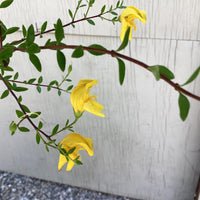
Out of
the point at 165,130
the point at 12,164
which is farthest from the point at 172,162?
the point at 12,164

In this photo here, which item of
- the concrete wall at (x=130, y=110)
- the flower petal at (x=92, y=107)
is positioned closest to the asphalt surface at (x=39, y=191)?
the concrete wall at (x=130, y=110)

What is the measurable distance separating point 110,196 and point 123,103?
0.43 m

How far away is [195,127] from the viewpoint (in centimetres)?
68

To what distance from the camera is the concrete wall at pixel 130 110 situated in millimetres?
575

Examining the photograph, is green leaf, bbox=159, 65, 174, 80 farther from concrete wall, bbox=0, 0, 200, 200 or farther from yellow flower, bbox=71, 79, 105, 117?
concrete wall, bbox=0, 0, 200, 200

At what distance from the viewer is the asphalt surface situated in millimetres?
957

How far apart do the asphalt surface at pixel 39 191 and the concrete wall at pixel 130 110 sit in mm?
28

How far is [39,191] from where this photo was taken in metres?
0.98

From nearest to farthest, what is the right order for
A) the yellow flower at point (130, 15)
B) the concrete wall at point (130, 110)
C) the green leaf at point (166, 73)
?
the green leaf at point (166, 73), the yellow flower at point (130, 15), the concrete wall at point (130, 110)

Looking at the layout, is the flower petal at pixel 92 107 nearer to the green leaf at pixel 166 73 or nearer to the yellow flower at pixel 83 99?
the yellow flower at pixel 83 99

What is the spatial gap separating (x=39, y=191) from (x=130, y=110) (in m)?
0.54

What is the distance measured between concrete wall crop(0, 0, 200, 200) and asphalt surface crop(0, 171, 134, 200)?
3 centimetres

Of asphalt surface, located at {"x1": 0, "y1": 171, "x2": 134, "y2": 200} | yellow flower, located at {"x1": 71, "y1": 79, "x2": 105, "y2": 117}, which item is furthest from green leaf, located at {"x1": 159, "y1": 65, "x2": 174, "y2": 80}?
asphalt surface, located at {"x1": 0, "y1": 171, "x2": 134, "y2": 200}

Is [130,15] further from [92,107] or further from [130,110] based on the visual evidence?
[130,110]
